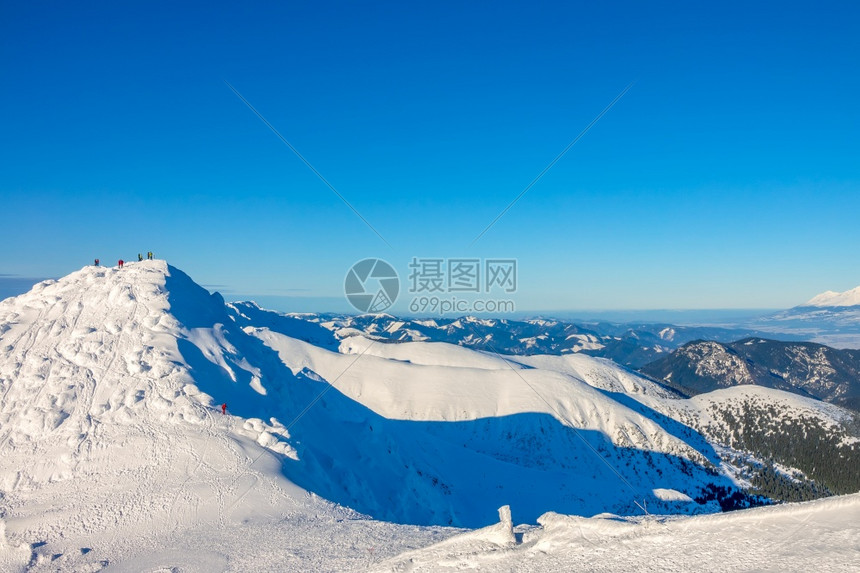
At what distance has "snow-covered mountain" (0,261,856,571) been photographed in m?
26.0

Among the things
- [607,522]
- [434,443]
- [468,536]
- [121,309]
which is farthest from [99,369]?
[434,443]

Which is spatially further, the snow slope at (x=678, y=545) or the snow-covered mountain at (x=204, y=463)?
the snow-covered mountain at (x=204, y=463)

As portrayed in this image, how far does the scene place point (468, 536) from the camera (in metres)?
22.4

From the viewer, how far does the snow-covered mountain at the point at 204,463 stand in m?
26.0

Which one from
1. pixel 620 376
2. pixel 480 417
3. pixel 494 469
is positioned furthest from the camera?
pixel 620 376

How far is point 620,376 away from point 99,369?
416 feet

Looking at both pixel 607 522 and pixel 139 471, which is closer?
pixel 607 522

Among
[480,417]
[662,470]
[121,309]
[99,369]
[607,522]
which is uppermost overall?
[121,309]

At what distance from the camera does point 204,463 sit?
33719mm

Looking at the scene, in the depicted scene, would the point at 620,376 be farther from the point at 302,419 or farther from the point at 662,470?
the point at 302,419

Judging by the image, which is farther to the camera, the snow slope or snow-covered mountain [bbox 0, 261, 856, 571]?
snow-covered mountain [bbox 0, 261, 856, 571]

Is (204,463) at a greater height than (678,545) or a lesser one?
lesser

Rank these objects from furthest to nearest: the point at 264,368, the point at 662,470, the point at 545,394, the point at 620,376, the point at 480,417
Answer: the point at 620,376, the point at 545,394, the point at 480,417, the point at 662,470, the point at 264,368

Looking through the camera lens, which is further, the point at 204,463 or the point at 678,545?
the point at 204,463
